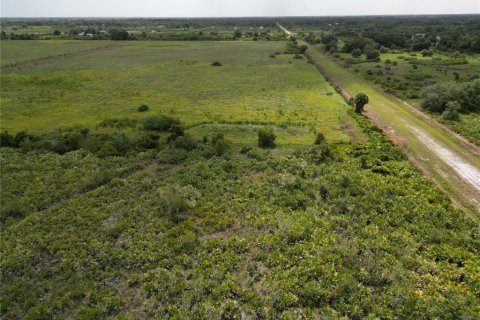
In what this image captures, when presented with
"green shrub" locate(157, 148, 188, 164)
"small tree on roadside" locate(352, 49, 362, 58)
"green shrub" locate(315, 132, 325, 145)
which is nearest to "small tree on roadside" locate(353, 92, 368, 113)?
"green shrub" locate(315, 132, 325, 145)

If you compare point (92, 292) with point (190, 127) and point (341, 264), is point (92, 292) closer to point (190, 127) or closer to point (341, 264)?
point (341, 264)

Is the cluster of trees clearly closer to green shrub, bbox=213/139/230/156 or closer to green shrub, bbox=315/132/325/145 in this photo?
green shrub, bbox=213/139/230/156

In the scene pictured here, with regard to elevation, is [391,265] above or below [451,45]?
below

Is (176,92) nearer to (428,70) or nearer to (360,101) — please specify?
(360,101)

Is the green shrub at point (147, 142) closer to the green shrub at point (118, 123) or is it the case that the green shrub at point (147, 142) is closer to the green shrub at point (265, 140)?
the green shrub at point (118, 123)

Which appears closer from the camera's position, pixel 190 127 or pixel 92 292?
pixel 92 292

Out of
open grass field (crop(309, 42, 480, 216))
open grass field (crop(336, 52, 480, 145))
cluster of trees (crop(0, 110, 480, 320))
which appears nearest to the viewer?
cluster of trees (crop(0, 110, 480, 320))

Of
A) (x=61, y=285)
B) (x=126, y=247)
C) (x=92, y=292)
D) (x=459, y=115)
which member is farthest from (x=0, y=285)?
(x=459, y=115)
